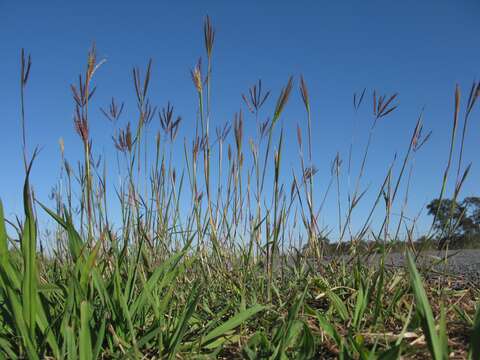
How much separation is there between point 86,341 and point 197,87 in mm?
932

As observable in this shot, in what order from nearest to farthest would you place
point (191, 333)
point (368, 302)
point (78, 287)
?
point (78, 287) < point (191, 333) < point (368, 302)

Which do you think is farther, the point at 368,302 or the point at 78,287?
the point at 368,302

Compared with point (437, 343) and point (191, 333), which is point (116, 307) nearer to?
point (191, 333)

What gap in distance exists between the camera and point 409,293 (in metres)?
1.40

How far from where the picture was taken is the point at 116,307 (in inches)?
45.8

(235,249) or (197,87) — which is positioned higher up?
(197,87)

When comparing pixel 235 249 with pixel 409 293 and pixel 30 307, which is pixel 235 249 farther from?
pixel 30 307

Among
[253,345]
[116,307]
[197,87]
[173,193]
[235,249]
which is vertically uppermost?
[197,87]

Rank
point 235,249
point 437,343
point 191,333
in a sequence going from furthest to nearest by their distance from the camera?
1. point 235,249
2. point 191,333
3. point 437,343

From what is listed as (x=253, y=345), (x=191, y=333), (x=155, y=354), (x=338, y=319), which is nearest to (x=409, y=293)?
(x=338, y=319)

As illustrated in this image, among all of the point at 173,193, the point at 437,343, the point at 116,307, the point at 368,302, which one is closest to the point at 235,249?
the point at 173,193

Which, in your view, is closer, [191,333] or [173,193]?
[191,333]

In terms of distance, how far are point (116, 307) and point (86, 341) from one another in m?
0.21

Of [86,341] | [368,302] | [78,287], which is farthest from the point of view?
[368,302]
